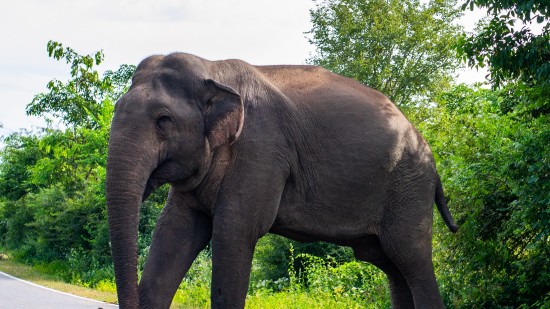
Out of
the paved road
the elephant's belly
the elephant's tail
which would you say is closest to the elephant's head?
the elephant's belly

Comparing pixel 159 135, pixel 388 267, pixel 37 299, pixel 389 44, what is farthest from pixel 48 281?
pixel 389 44

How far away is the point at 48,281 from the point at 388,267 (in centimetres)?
1776

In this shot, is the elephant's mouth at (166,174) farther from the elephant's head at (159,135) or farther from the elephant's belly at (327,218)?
the elephant's belly at (327,218)

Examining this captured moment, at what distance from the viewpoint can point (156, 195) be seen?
77.9ft

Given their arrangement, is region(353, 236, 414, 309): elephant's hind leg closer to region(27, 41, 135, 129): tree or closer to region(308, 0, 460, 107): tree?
region(27, 41, 135, 129): tree

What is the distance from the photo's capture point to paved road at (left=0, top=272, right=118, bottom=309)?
16.8 m

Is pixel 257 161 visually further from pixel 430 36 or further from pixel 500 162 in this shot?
pixel 430 36

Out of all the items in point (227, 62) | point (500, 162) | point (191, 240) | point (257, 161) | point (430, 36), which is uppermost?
point (430, 36)

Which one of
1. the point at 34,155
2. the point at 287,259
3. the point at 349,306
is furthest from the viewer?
the point at 34,155

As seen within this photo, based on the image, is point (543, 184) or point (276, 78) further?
point (543, 184)

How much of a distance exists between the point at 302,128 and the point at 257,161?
50 cm

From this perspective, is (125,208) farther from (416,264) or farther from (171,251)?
(416,264)

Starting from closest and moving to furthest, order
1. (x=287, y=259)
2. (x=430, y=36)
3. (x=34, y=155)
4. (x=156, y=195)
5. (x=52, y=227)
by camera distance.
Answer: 1. (x=287, y=259)
2. (x=156, y=195)
3. (x=52, y=227)
4. (x=34, y=155)
5. (x=430, y=36)

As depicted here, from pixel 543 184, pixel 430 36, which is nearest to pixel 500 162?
pixel 543 184
